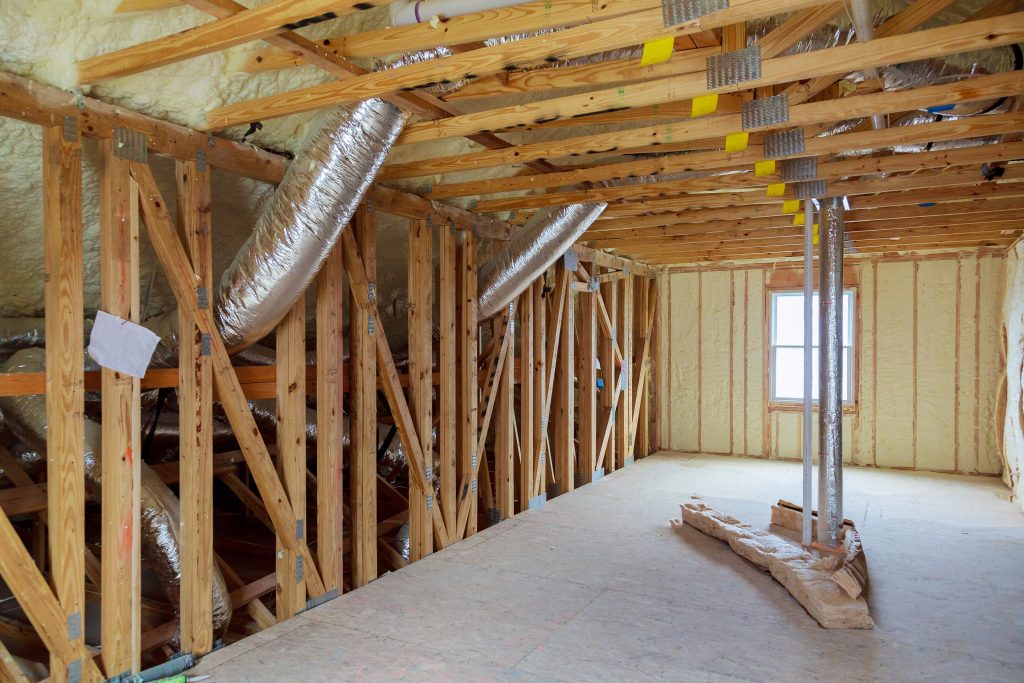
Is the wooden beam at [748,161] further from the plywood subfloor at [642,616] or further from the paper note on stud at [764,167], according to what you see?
the plywood subfloor at [642,616]

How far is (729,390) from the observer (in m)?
8.61

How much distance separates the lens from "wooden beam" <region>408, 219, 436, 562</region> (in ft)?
14.6

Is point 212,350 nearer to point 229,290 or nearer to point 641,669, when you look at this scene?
point 229,290

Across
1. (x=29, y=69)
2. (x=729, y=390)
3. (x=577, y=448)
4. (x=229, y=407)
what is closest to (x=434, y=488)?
(x=229, y=407)

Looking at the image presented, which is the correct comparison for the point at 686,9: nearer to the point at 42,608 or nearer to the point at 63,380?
the point at 63,380

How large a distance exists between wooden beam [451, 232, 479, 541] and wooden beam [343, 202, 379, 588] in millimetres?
1065

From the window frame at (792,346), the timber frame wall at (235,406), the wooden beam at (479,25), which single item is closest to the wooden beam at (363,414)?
the timber frame wall at (235,406)

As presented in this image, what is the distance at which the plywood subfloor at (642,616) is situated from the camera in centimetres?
294

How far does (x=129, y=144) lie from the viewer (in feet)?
9.03

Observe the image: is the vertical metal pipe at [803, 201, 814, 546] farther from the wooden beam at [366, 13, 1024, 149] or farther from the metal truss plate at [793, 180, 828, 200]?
the wooden beam at [366, 13, 1024, 149]

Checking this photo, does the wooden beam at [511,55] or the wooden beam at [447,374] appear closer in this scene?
the wooden beam at [511,55]

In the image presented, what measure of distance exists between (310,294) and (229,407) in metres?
1.47

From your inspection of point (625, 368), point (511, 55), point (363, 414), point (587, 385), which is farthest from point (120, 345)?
point (625, 368)

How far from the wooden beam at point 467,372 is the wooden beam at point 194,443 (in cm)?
216
